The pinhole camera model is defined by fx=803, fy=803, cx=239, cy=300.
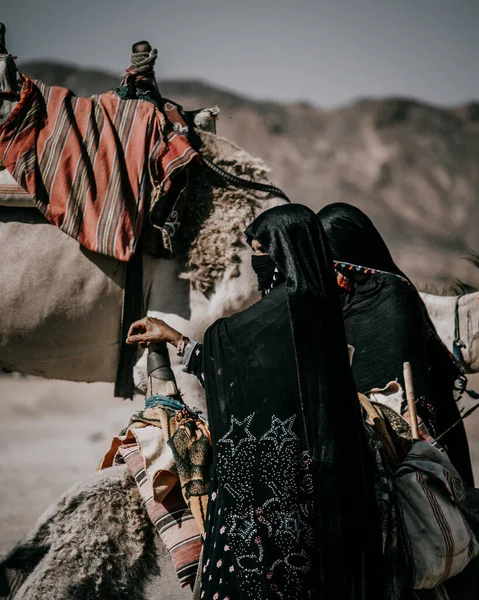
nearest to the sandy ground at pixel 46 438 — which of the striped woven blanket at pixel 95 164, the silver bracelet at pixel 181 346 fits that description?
the striped woven blanket at pixel 95 164

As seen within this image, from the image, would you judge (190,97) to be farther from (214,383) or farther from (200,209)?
(214,383)

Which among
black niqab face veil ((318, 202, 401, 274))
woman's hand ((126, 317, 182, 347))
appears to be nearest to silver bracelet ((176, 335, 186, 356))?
woman's hand ((126, 317, 182, 347))

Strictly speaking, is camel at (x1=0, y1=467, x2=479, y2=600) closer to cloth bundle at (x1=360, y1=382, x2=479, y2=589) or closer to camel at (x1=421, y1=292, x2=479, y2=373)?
cloth bundle at (x1=360, y1=382, x2=479, y2=589)

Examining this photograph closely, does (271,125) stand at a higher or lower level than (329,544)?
higher

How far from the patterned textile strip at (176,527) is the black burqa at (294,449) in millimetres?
135

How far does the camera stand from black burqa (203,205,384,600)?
2148mm

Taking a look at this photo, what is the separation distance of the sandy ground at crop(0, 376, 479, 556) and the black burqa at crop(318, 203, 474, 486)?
313 centimetres

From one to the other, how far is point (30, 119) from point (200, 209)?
3.44ft

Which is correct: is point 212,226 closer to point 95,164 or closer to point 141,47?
point 95,164

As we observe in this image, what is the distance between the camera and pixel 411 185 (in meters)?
21.8

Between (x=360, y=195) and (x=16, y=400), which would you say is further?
(x=360, y=195)

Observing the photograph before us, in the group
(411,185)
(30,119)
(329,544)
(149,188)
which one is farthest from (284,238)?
(411,185)

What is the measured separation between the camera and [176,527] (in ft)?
7.84

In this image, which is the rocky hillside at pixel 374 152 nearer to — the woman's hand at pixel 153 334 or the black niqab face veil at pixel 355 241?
the black niqab face veil at pixel 355 241
